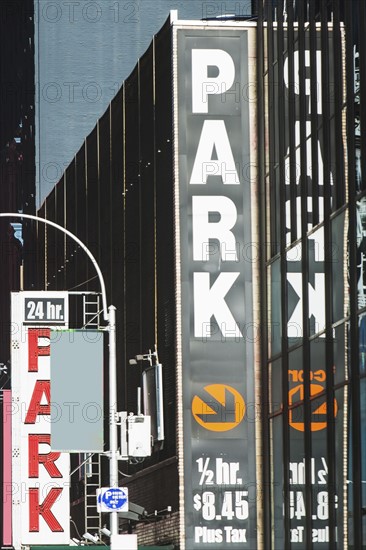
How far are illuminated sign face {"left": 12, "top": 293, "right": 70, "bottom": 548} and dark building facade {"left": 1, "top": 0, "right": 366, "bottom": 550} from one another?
2.08 metres

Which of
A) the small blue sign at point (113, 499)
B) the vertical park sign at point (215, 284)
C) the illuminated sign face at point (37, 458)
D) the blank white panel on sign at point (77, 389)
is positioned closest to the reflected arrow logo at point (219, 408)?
the vertical park sign at point (215, 284)

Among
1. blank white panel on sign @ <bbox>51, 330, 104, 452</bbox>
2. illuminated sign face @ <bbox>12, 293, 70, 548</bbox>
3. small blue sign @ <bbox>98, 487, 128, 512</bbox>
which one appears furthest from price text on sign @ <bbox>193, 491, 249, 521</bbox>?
illuminated sign face @ <bbox>12, 293, 70, 548</bbox>

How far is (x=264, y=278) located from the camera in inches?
1395

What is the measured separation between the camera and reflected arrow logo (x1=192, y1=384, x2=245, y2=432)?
116 feet

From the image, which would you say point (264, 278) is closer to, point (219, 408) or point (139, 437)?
point (219, 408)

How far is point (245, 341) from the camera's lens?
35688 millimetres

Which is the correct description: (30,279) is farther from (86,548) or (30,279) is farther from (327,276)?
(327,276)

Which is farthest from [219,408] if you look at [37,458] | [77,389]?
[37,458]

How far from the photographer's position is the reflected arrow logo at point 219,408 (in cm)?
3531

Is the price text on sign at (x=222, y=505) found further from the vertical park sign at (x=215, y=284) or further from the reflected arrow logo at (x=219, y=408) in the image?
the reflected arrow logo at (x=219, y=408)

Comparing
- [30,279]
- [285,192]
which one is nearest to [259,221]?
[285,192]

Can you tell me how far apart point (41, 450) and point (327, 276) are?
1740cm

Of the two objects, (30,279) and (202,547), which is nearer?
(202,547)

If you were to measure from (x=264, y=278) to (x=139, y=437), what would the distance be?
17.4 feet
